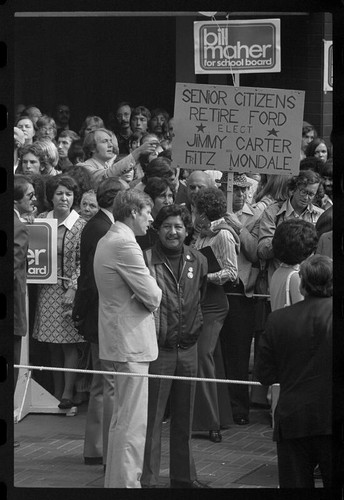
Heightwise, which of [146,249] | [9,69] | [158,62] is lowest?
[146,249]

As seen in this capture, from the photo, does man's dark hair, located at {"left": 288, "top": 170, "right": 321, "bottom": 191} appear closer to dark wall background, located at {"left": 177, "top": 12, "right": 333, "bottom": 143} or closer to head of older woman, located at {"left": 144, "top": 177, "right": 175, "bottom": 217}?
dark wall background, located at {"left": 177, "top": 12, "right": 333, "bottom": 143}

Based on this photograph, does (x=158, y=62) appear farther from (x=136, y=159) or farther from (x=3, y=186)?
(x=3, y=186)

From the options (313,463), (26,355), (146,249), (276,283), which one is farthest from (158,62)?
(313,463)

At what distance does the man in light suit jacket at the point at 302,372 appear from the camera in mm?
4156

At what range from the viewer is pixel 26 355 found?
22.3ft

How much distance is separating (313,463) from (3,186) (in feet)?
9.72

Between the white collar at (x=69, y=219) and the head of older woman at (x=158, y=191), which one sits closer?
the white collar at (x=69, y=219)

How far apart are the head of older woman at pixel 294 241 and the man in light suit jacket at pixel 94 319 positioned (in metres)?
0.92

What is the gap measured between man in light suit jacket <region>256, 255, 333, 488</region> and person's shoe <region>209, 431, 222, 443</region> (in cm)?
111

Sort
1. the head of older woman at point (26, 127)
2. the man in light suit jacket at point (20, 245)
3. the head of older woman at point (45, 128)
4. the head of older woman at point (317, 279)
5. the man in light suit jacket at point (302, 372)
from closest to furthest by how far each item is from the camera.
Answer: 1. the man in light suit jacket at point (20, 245)
2. the man in light suit jacket at point (302, 372)
3. the head of older woman at point (317, 279)
4. the head of older woman at point (26, 127)
5. the head of older woman at point (45, 128)

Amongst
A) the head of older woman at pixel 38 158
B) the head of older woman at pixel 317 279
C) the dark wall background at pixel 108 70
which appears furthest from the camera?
the dark wall background at pixel 108 70

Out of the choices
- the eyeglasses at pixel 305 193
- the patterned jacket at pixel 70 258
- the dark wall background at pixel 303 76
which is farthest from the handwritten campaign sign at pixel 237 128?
the patterned jacket at pixel 70 258

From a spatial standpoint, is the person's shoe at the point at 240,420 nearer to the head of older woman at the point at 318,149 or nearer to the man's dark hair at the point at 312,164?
the man's dark hair at the point at 312,164

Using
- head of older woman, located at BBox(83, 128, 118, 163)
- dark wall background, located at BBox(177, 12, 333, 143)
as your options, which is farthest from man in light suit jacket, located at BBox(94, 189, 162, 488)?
head of older woman, located at BBox(83, 128, 118, 163)
